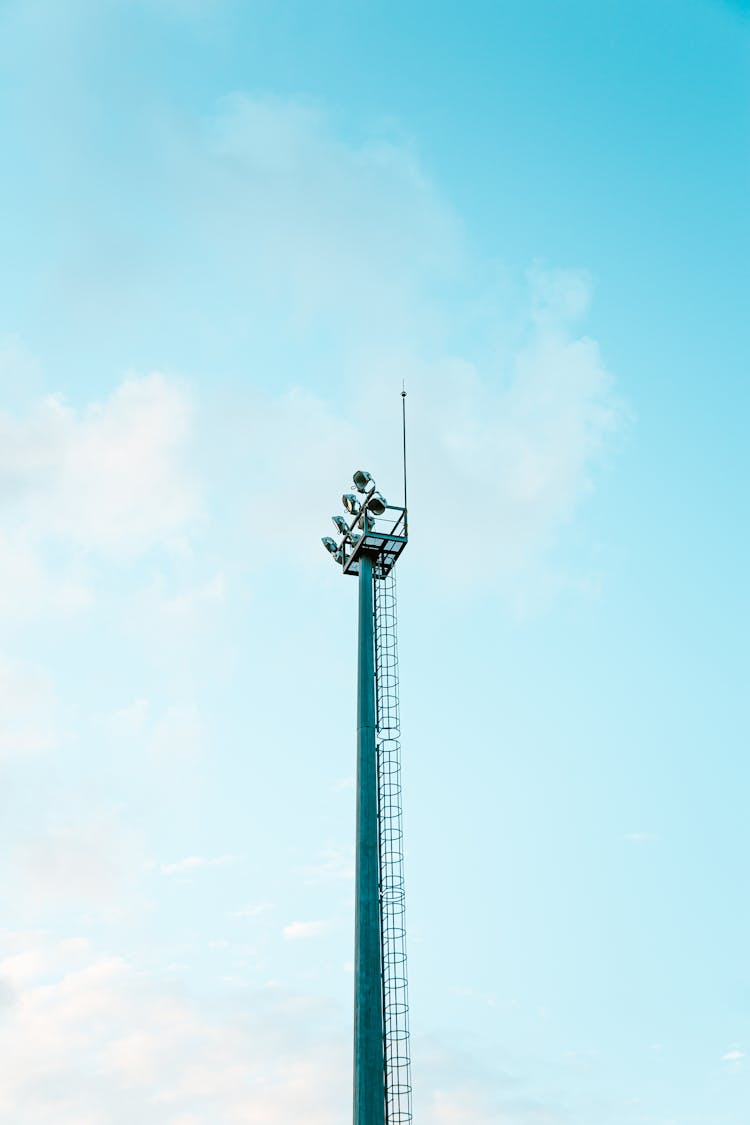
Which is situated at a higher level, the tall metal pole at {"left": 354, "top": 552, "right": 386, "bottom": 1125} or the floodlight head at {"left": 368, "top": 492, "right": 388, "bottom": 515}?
the floodlight head at {"left": 368, "top": 492, "right": 388, "bottom": 515}

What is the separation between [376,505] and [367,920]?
17.8m

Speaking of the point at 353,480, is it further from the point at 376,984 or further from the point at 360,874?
the point at 376,984

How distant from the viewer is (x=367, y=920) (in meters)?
43.5

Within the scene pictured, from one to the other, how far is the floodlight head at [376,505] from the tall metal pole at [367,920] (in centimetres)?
533

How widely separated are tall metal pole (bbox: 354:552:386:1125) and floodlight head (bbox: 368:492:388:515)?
533 cm

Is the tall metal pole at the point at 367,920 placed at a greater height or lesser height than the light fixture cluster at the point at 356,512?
lesser

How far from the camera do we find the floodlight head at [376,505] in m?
51.9

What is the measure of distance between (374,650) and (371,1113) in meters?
17.5

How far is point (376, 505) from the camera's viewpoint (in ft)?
171

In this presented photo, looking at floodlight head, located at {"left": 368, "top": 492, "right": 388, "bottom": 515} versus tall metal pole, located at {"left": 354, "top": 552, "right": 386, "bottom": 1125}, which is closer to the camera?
tall metal pole, located at {"left": 354, "top": 552, "right": 386, "bottom": 1125}

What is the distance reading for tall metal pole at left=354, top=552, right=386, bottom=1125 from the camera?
135 feet

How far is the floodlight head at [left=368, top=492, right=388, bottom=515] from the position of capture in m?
51.9

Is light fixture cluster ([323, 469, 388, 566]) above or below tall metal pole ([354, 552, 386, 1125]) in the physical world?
above

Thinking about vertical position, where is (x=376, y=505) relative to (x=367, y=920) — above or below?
above
